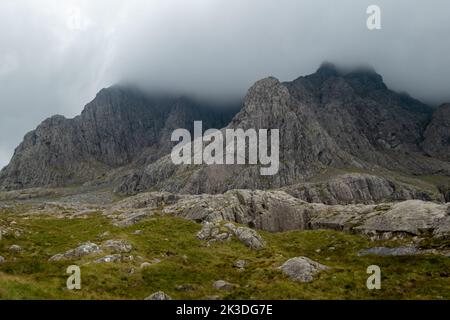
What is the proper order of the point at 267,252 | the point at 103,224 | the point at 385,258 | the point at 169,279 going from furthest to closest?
the point at 103,224 → the point at 267,252 → the point at 385,258 → the point at 169,279

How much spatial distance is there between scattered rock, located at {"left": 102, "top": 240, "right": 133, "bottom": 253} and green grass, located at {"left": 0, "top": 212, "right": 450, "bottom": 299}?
148cm

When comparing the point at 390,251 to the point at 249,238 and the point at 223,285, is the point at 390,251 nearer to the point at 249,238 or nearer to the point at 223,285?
the point at 249,238

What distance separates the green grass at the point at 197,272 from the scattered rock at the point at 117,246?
58.2 inches

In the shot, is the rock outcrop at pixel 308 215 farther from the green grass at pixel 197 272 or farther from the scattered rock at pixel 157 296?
the scattered rock at pixel 157 296

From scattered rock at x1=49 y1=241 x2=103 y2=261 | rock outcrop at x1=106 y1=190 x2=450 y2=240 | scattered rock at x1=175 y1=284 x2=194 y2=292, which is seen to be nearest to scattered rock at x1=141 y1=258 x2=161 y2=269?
scattered rock at x1=49 y1=241 x2=103 y2=261

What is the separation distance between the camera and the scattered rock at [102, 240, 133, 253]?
58906 mm

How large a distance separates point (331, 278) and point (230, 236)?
101 feet

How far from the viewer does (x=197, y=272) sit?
177 ft

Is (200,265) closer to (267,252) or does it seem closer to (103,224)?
(267,252)

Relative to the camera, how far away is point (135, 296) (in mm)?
42125

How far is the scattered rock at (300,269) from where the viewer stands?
164ft

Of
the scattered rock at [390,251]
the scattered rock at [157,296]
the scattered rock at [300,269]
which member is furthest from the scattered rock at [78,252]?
the scattered rock at [390,251]

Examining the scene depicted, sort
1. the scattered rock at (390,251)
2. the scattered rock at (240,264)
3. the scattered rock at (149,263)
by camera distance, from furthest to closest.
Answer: the scattered rock at (390,251) < the scattered rock at (240,264) < the scattered rock at (149,263)

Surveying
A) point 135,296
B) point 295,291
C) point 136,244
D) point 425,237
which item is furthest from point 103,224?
point 425,237
